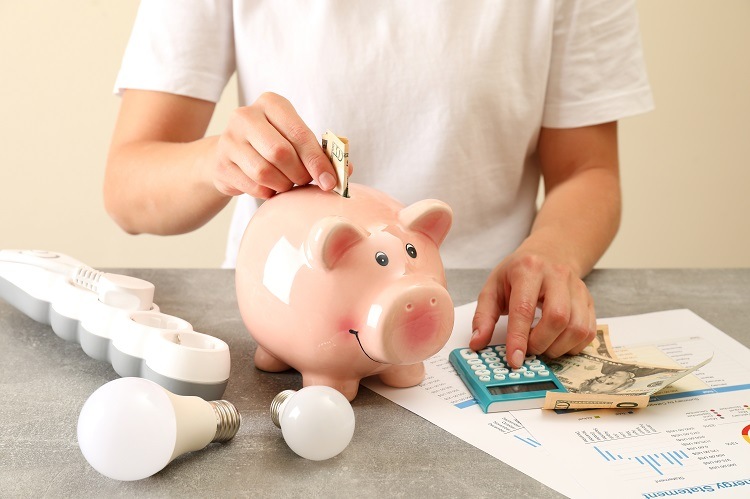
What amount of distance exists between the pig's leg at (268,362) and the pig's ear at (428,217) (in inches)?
6.8

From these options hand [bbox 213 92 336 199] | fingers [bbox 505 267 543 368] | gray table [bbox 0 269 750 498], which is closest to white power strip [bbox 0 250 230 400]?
gray table [bbox 0 269 750 498]

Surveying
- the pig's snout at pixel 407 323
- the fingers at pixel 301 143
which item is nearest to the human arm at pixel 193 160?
the fingers at pixel 301 143

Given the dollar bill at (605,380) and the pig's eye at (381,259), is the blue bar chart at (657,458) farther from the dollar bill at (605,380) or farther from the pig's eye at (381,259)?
the pig's eye at (381,259)

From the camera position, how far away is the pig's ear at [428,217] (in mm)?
628

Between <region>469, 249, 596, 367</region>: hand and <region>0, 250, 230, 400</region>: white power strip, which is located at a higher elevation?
<region>469, 249, 596, 367</region>: hand

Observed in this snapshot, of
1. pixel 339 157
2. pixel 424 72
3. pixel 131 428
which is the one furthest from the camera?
pixel 424 72

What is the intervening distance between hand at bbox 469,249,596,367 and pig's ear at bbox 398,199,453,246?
0.14m

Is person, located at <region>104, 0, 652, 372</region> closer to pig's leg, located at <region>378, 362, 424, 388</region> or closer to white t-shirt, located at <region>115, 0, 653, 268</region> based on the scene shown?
white t-shirt, located at <region>115, 0, 653, 268</region>

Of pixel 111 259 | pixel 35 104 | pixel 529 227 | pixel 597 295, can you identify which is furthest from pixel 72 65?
pixel 597 295

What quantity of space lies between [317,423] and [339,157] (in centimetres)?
20

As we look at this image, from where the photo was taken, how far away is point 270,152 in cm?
64

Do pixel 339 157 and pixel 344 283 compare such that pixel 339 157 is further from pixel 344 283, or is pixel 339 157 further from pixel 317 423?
pixel 317 423

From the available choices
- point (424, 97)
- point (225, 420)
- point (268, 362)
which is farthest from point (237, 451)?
point (424, 97)

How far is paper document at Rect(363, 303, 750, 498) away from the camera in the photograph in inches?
22.3
